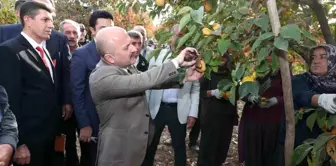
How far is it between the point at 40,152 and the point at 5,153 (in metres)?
1.04

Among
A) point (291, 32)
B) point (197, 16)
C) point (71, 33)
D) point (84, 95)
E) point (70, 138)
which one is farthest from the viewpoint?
point (71, 33)

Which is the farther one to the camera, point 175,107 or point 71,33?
point 71,33

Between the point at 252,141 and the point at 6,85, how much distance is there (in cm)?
214

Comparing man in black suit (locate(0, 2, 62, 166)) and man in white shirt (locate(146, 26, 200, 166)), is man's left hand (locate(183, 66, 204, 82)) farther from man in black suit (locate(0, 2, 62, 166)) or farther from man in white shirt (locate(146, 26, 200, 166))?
man in white shirt (locate(146, 26, 200, 166))

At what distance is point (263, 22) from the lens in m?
1.57

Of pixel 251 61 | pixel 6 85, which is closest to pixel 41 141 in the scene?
pixel 6 85

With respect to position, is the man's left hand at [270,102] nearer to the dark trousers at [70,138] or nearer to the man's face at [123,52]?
the man's face at [123,52]

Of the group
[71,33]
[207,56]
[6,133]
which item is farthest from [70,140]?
[207,56]

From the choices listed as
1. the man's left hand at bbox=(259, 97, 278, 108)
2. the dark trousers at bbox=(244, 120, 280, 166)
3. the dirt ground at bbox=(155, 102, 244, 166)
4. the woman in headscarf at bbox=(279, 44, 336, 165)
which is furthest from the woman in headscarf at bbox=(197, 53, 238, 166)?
the woman in headscarf at bbox=(279, 44, 336, 165)

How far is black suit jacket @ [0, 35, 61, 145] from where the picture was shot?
2.29m

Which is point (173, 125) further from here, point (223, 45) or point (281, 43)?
point (281, 43)

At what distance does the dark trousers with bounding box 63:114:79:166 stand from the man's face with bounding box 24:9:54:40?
3.91 ft

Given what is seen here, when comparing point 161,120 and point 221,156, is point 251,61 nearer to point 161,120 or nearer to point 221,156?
point 161,120

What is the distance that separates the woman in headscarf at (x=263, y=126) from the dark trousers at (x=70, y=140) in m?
1.73
